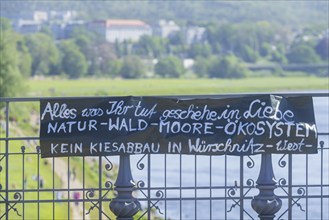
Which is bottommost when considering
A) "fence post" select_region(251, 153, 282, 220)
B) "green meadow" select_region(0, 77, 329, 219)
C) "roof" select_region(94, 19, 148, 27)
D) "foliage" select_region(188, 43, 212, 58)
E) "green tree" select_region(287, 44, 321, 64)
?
"fence post" select_region(251, 153, 282, 220)

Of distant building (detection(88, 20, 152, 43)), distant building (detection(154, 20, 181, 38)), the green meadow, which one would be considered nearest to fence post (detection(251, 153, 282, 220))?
the green meadow

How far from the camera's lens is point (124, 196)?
9.06 meters

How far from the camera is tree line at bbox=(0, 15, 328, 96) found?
131 metres

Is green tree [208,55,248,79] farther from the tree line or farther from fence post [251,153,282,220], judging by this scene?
fence post [251,153,282,220]

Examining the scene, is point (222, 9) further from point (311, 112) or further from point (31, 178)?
point (311, 112)

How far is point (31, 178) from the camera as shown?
33469 millimetres

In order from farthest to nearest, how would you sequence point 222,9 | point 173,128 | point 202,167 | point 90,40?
1. point 222,9
2. point 90,40
3. point 202,167
4. point 173,128

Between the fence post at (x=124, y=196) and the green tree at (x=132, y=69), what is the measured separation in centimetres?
12268

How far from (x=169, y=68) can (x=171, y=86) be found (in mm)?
24473

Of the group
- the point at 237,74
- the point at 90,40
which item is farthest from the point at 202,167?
the point at 90,40

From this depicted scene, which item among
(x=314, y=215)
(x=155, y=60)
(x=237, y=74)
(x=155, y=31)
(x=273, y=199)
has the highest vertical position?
(x=155, y=31)

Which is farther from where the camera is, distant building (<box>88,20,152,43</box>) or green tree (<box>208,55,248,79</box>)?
distant building (<box>88,20,152,43</box>)

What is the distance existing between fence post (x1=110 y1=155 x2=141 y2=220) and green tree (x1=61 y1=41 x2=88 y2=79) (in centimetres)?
11834

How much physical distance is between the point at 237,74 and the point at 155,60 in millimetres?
23660
